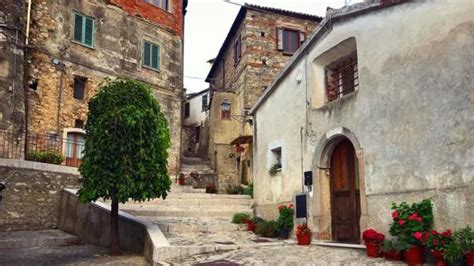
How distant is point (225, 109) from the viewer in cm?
2444

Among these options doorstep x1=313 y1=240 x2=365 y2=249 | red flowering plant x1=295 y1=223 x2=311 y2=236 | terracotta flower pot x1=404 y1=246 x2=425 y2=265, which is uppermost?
red flowering plant x1=295 y1=223 x2=311 y2=236

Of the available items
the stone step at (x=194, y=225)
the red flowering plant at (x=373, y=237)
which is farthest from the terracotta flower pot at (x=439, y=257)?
the stone step at (x=194, y=225)

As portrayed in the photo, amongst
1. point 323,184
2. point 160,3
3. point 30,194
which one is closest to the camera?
point 323,184

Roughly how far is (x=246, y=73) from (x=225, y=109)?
2.88 meters

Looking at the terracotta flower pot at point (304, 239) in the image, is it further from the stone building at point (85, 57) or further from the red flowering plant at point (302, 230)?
the stone building at point (85, 57)

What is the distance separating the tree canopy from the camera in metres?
8.41

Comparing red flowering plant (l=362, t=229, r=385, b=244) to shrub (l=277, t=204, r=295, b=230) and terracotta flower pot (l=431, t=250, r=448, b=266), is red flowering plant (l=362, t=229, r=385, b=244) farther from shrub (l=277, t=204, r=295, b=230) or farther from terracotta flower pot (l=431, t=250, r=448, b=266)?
shrub (l=277, t=204, r=295, b=230)

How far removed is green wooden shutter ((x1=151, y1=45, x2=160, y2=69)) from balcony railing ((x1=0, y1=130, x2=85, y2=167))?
556 centimetres

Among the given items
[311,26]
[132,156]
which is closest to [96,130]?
[132,156]

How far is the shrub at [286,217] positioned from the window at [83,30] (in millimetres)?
12336

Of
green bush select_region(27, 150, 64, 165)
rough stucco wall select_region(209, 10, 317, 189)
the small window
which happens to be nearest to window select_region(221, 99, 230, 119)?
rough stucco wall select_region(209, 10, 317, 189)

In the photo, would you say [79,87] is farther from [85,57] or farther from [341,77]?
[341,77]

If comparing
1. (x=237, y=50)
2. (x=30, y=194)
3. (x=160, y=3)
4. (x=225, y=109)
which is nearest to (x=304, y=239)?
(x=30, y=194)

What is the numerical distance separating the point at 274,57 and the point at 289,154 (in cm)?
1268
